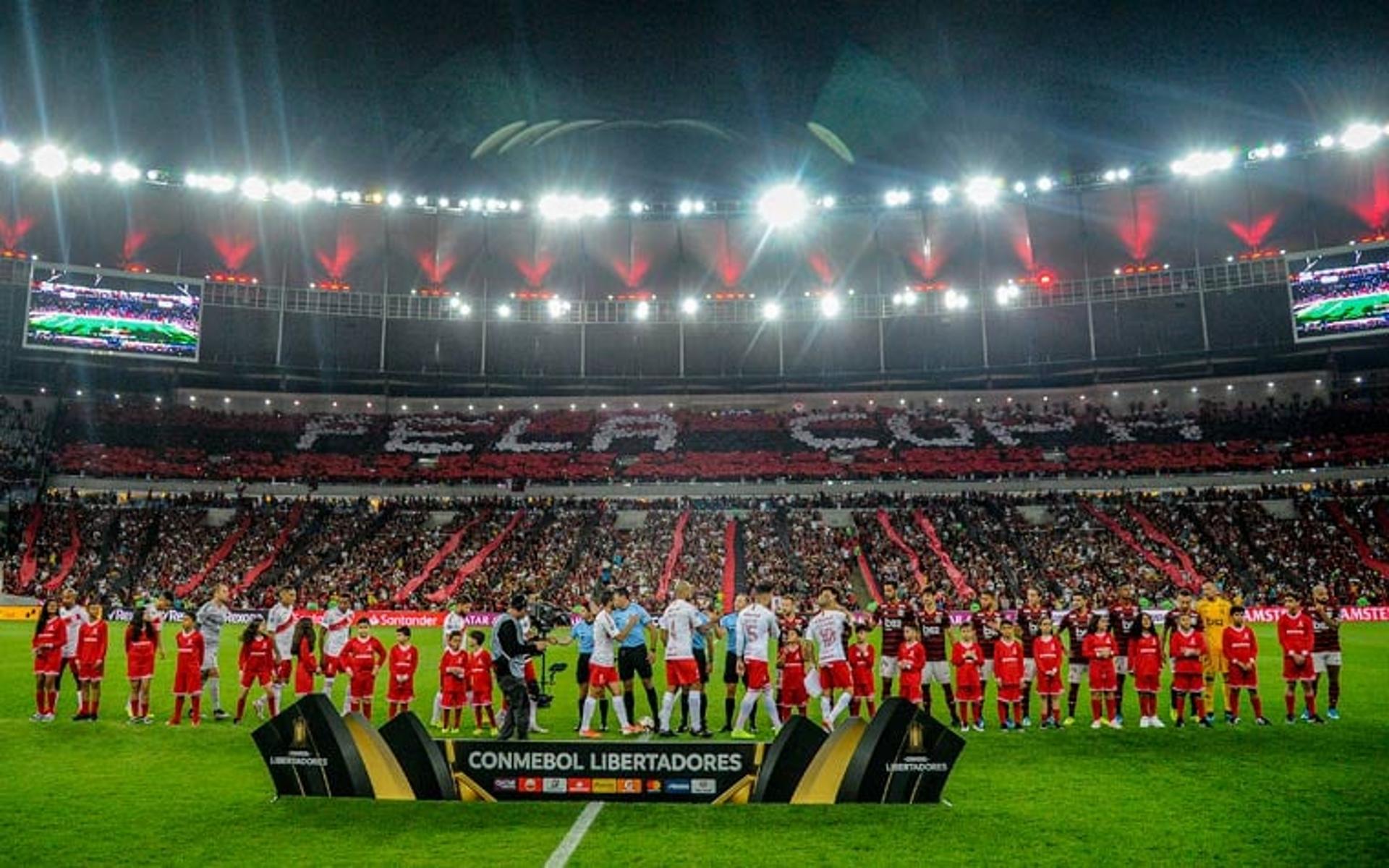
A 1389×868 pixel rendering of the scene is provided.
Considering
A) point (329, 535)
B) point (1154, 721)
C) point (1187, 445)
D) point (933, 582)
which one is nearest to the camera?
point (1154, 721)

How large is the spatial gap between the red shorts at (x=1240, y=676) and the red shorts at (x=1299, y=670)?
1.96ft

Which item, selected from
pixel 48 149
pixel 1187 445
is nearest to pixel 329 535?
pixel 48 149

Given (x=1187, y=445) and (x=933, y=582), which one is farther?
(x=1187, y=445)

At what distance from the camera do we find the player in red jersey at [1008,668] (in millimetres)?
13641

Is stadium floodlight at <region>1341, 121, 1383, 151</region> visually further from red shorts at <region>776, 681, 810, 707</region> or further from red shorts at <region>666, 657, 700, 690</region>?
red shorts at <region>666, 657, 700, 690</region>

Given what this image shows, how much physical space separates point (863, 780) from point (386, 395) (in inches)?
2199

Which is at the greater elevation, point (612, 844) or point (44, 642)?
point (44, 642)

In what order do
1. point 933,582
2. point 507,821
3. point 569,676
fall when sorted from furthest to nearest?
point 933,582
point 569,676
point 507,821

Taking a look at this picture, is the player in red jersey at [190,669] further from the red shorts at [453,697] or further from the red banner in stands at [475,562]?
the red banner in stands at [475,562]

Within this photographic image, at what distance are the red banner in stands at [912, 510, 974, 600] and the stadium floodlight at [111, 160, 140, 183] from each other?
47.4 m

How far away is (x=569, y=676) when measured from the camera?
21938 millimetres

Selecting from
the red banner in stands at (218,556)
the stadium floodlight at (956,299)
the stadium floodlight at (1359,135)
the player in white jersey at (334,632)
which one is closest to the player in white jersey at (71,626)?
the player in white jersey at (334,632)

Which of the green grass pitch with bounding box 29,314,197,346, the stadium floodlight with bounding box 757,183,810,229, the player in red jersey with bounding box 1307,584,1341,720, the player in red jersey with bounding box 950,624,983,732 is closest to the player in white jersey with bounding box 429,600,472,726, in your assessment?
the player in red jersey with bounding box 950,624,983,732

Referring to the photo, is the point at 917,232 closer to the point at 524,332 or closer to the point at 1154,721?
the point at 524,332
